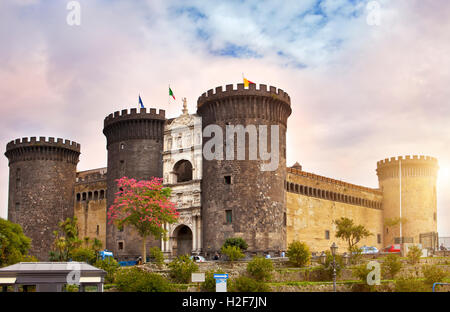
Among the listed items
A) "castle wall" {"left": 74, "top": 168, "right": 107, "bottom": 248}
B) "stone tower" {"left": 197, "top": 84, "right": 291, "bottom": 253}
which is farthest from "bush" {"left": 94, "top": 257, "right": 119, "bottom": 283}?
"castle wall" {"left": 74, "top": 168, "right": 107, "bottom": 248}

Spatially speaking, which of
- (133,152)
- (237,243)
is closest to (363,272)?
(237,243)

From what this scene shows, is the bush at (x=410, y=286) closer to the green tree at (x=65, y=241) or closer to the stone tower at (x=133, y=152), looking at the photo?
the stone tower at (x=133, y=152)

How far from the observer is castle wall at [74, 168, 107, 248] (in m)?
57.4

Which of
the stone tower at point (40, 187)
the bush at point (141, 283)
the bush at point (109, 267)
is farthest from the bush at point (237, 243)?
the stone tower at point (40, 187)

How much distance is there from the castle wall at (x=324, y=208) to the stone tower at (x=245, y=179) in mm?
7599

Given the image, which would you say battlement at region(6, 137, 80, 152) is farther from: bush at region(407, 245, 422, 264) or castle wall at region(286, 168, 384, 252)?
bush at region(407, 245, 422, 264)

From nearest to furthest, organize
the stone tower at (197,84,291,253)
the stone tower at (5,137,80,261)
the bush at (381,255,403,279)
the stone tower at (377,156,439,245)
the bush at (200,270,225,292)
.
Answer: the bush at (200,270,225,292) < the bush at (381,255,403,279) < the stone tower at (197,84,291,253) < the stone tower at (5,137,80,261) < the stone tower at (377,156,439,245)

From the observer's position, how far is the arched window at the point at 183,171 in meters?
49.1

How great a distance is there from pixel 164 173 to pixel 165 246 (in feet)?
20.9

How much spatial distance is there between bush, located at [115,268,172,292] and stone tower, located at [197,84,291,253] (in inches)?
A: 527

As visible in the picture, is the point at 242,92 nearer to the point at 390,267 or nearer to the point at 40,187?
the point at 390,267

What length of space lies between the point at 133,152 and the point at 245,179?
463 inches
